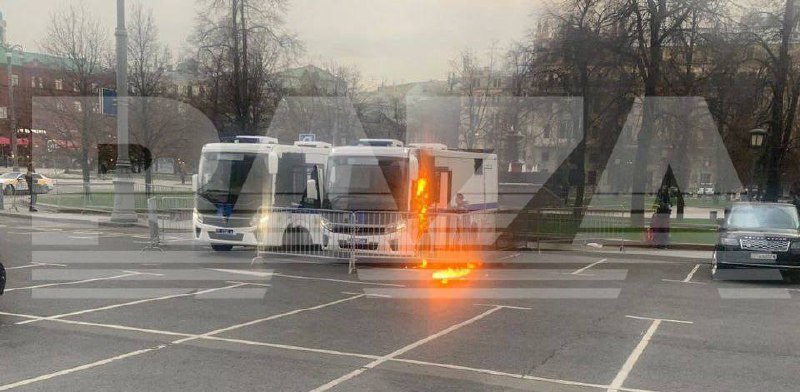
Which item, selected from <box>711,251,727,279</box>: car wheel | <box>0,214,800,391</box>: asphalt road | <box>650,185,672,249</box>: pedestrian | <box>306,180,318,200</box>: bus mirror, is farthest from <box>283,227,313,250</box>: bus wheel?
<box>650,185,672,249</box>: pedestrian

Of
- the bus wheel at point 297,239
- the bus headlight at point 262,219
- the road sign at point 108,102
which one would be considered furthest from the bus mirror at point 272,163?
the road sign at point 108,102

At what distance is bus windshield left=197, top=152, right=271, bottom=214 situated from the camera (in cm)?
1494

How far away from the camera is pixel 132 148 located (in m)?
32.2

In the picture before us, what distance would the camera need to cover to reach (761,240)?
42.9ft

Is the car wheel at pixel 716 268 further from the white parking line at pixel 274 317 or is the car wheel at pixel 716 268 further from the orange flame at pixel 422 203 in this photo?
the white parking line at pixel 274 317

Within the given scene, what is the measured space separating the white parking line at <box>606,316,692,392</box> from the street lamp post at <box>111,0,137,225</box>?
730 inches

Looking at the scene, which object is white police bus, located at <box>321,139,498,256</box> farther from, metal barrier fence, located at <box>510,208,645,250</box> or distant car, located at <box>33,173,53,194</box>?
distant car, located at <box>33,173,53,194</box>

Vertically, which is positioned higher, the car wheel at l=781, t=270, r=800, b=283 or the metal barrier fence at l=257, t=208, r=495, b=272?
the metal barrier fence at l=257, t=208, r=495, b=272

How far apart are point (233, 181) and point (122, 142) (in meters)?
9.28

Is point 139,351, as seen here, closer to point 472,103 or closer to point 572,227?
point 572,227

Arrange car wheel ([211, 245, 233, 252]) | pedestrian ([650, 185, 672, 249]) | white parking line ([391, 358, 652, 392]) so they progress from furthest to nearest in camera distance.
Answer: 1. pedestrian ([650, 185, 672, 249])
2. car wheel ([211, 245, 233, 252])
3. white parking line ([391, 358, 652, 392])

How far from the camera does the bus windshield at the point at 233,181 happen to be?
1494 cm

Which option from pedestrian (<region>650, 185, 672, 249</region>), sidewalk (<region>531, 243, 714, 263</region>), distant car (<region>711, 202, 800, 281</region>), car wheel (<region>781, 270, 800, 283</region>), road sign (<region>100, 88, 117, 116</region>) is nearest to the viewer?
distant car (<region>711, 202, 800, 281</region>)

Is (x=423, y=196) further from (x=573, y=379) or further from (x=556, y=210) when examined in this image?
(x=573, y=379)
